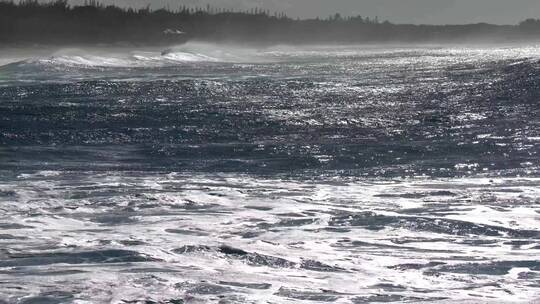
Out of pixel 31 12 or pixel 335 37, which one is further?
pixel 335 37

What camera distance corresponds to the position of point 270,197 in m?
11.7

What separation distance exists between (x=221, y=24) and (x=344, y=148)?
330 feet

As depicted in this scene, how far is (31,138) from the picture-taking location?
1664 centimetres

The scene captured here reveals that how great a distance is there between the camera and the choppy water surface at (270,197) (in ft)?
24.6

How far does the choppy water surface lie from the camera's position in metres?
7.50

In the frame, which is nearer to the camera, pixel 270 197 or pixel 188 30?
pixel 270 197

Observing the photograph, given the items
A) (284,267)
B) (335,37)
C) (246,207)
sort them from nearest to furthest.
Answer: (284,267) < (246,207) < (335,37)

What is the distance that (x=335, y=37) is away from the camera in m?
123

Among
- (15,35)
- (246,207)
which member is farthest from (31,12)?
(246,207)

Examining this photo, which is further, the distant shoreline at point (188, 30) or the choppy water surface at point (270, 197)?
the distant shoreline at point (188, 30)

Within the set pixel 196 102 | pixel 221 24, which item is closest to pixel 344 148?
pixel 196 102

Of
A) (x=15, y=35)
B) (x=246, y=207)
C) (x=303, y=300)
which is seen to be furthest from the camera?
(x=15, y=35)

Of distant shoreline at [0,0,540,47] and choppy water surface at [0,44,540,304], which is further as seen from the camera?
distant shoreline at [0,0,540,47]

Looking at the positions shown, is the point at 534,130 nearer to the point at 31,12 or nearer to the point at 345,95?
the point at 345,95
